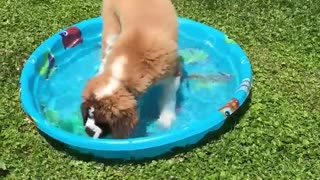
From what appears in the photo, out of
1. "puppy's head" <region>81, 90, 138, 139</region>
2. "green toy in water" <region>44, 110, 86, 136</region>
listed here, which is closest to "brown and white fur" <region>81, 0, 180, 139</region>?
"puppy's head" <region>81, 90, 138, 139</region>

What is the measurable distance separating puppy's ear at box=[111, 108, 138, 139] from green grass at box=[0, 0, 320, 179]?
0.39m

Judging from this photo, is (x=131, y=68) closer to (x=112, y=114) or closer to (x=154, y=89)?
(x=112, y=114)

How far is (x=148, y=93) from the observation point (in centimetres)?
448

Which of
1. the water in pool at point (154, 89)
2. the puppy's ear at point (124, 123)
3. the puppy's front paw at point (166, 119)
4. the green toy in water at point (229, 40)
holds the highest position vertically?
the puppy's ear at point (124, 123)

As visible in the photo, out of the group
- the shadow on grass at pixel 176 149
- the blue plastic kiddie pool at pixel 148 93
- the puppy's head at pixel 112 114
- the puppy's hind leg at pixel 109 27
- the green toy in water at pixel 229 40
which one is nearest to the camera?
the puppy's head at pixel 112 114

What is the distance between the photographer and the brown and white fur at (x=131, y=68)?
3770 mm

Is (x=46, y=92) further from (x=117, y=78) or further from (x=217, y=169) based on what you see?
(x=217, y=169)

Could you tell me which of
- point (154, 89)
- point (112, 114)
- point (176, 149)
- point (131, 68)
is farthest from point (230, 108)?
point (112, 114)

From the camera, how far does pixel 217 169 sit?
4.16m

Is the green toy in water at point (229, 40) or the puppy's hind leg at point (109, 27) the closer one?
the puppy's hind leg at point (109, 27)

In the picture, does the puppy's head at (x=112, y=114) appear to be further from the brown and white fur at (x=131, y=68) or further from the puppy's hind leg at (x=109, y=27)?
the puppy's hind leg at (x=109, y=27)

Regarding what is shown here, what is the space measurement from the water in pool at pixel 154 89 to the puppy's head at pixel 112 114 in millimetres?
493

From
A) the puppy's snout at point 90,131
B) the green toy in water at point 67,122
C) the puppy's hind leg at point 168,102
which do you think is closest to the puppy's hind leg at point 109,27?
the green toy in water at point 67,122

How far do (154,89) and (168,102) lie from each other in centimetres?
15
